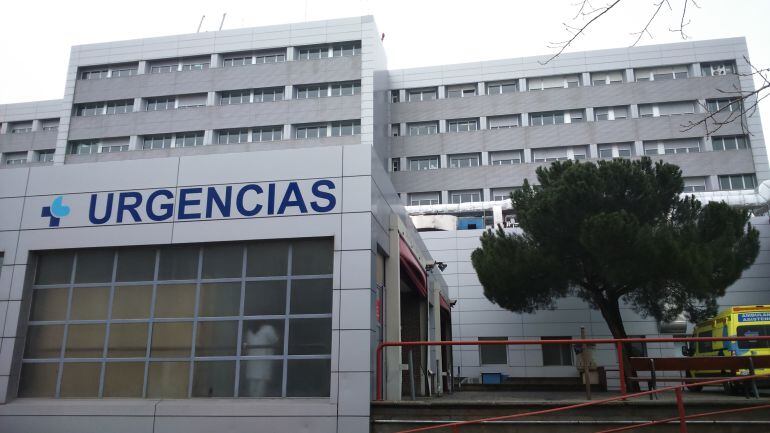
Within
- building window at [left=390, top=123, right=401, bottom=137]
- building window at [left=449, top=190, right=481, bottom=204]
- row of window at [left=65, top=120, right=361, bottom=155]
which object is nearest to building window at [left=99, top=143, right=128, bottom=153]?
row of window at [left=65, top=120, right=361, bottom=155]

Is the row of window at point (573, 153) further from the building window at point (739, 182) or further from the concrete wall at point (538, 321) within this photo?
the concrete wall at point (538, 321)

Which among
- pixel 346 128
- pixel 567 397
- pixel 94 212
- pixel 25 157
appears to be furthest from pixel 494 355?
pixel 25 157

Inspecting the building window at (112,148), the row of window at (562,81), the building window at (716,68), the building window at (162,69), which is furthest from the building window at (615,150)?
the building window at (112,148)

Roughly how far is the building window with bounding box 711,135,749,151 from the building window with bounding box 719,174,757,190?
80.2 inches

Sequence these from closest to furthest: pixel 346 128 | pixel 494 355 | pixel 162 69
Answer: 1. pixel 494 355
2. pixel 346 128
3. pixel 162 69

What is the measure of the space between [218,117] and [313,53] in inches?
322

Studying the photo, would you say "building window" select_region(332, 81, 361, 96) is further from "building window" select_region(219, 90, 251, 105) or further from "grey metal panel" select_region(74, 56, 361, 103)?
"building window" select_region(219, 90, 251, 105)

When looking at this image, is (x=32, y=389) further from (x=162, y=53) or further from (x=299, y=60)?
(x=162, y=53)

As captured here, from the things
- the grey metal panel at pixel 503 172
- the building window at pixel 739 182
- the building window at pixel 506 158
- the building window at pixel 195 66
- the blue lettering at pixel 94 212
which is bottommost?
the blue lettering at pixel 94 212

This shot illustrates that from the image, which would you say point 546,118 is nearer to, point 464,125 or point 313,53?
point 464,125

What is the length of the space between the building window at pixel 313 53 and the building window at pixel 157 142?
432 inches

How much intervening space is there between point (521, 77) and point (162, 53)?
1045 inches

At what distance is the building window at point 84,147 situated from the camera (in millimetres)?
44500

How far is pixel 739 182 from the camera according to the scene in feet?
132
